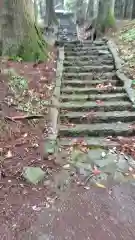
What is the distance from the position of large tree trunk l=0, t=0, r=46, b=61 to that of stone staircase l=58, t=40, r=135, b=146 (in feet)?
4.33

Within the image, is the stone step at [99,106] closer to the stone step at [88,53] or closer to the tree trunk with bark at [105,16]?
the stone step at [88,53]

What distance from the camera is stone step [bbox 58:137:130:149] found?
5.39m

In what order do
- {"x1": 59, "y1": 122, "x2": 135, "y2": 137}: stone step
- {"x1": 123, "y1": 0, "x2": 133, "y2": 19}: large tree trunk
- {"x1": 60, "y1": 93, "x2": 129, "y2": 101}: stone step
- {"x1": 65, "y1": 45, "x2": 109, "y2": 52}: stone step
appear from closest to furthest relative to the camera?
{"x1": 59, "y1": 122, "x2": 135, "y2": 137}: stone step → {"x1": 60, "y1": 93, "x2": 129, "y2": 101}: stone step → {"x1": 65, "y1": 45, "x2": 109, "y2": 52}: stone step → {"x1": 123, "y1": 0, "x2": 133, "y2": 19}: large tree trunk

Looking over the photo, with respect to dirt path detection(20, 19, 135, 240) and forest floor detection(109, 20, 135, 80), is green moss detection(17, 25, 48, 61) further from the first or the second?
forest floor detection(109, 20, 135, 80)

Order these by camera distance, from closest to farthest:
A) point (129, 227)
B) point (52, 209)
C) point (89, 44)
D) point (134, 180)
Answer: point (129, 227) < point (52, 209) < point (134, 180) < point (89, 44)

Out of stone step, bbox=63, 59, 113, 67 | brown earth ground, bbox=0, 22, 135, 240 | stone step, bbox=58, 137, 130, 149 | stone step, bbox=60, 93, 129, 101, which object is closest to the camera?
brown earth ground, bbox=0, 22, 135, 240

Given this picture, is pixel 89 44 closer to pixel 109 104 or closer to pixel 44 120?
pixel 109 104

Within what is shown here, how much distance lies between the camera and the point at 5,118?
5.59 m

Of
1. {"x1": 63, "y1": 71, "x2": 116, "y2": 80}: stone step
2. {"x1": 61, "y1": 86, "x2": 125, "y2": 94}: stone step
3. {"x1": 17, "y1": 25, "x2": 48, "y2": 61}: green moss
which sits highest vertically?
{"x1": 17, "y1": 25, "x2": 48, "y2": 61}: green moss

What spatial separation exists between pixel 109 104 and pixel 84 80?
73.6 inches

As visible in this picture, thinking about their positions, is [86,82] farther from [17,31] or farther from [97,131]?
[97,131]

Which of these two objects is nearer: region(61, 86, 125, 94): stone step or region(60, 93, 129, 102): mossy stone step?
region(60, 93, 129, 102): mossy stone step

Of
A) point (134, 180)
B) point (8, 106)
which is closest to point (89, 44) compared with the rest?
point (8, 106)

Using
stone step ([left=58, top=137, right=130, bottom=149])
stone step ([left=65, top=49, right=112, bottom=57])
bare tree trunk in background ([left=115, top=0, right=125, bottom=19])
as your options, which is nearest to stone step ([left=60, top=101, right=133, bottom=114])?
stone step ([left=58, top=137, right=130, bottom=149])
